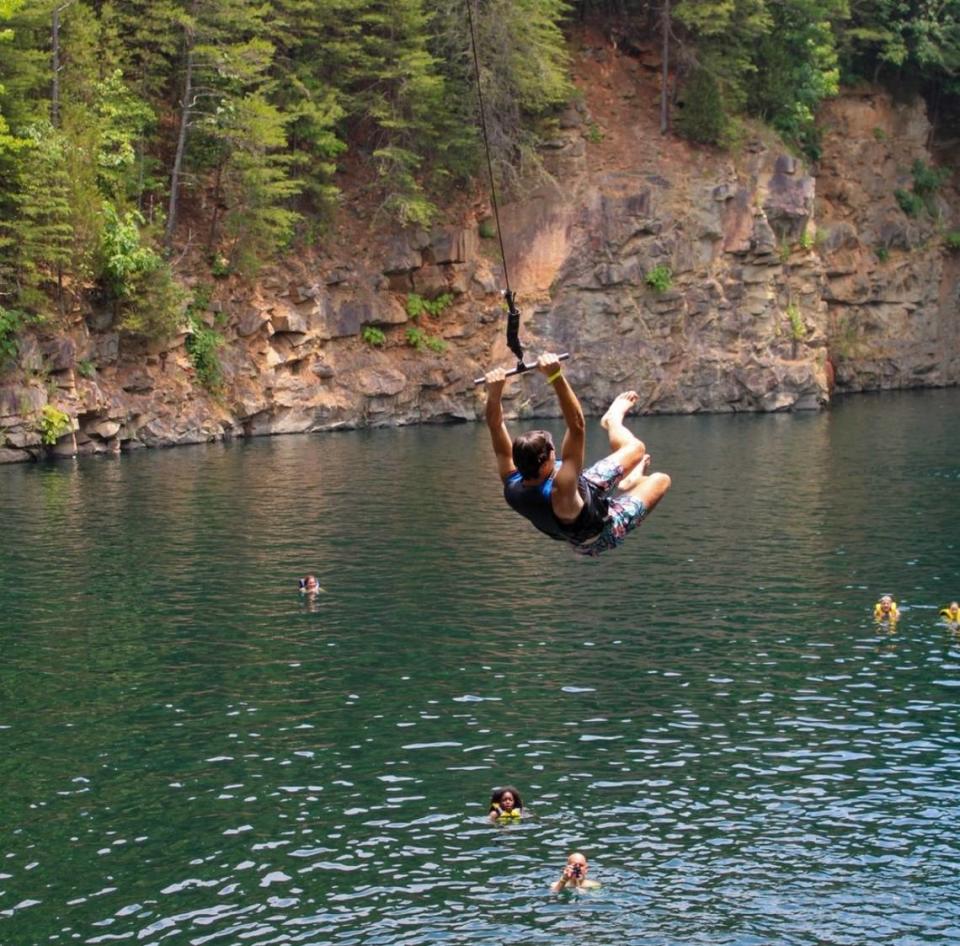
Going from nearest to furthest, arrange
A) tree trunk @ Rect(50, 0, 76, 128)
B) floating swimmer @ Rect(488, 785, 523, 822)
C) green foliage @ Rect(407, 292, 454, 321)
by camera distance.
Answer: floating swimmer @ Rect(488, 785, 523, 822) < tree trunk @ Rect(50, 0, 76, 128) < green foliage @ Rect(407, 292, 454, 321)

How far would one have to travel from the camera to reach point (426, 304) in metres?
72.1

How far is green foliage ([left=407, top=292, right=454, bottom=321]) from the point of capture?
7138 centimetres

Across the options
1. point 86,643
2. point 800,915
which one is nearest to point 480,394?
point 86,643

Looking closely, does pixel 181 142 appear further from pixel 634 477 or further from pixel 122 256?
pixel 634 477

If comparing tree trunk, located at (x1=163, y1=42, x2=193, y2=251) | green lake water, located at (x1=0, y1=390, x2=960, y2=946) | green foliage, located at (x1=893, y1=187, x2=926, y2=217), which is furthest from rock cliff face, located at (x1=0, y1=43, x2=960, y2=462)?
green lake water, located at (x1=0, y1=390, x2=960, y2=946)

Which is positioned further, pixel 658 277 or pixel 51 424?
pixel 658 277

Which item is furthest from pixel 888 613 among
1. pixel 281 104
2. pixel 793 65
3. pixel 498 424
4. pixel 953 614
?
pixel 793 65

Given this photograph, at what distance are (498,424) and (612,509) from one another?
1.55 m

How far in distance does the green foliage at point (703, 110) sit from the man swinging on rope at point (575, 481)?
62.6m

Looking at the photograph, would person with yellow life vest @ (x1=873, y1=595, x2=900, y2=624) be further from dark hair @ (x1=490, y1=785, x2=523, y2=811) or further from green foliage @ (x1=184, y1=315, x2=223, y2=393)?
green foliage @ (x1=184, y1=315, x2=223, y2=393)

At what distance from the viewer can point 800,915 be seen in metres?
17.6

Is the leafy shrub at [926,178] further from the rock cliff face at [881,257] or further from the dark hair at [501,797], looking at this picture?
the dark hair at [501,797]

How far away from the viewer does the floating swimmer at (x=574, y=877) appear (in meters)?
18.3

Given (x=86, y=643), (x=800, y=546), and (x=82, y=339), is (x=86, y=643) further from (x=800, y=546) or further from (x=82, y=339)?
(x=82, y=339)
